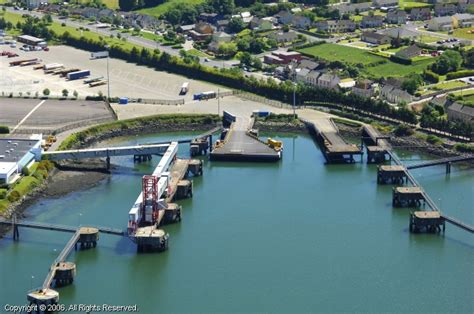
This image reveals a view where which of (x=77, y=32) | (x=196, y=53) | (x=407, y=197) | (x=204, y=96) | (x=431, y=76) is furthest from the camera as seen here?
(x=77, y=32)

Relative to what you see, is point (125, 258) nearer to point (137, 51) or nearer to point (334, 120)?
point (334, 120)

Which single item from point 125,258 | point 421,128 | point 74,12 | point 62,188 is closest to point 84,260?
point 125,258

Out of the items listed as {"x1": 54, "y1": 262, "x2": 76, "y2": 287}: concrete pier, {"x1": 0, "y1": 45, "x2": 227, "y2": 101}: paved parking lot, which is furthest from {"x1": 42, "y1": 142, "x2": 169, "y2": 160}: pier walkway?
{"x1": 54, "y1": 262, "x2": 76, "y2": 287}: concrete pier

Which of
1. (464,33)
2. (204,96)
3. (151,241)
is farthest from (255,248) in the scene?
(464,33)

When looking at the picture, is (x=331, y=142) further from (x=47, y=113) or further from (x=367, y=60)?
(x=367, y=60)

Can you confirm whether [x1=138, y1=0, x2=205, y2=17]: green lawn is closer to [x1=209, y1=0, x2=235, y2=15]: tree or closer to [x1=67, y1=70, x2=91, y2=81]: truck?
[x1=209, y1=0, x2=235, y2=15]: tree

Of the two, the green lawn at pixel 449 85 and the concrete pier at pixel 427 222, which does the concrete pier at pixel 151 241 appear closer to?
the concrete pier at pixel 427 222
